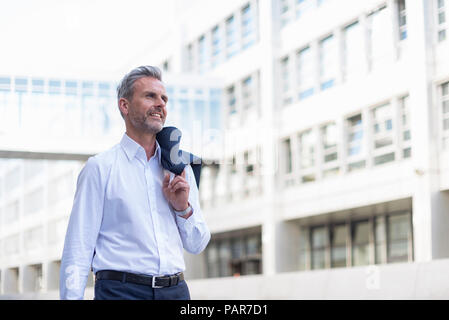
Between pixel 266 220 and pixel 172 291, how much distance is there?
23.7 m

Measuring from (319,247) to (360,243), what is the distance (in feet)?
7.45

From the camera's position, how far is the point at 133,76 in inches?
124

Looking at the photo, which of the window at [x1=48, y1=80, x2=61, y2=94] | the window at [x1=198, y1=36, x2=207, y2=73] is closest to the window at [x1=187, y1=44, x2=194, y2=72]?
the window at [x1=198, y1=36, x2=207, y2=73]

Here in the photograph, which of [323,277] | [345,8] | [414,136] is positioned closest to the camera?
[323,277]

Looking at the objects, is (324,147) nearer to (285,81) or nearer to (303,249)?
(285,81)

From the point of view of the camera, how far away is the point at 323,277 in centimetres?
1620

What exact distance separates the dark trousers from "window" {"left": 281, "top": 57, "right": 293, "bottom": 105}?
23.3 meters

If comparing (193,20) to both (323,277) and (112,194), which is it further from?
(112,194)

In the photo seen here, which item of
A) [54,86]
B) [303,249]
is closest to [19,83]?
[54,86]

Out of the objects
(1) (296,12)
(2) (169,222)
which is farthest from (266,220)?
(2) (169,222)

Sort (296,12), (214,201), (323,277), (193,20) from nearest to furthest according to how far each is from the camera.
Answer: (323,277) → (296,12) → (214,201) → (193,20)

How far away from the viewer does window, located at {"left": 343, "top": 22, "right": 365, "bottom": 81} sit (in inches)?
888

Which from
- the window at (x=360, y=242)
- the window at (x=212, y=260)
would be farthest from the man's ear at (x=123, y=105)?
the window at (x=212, y=260)

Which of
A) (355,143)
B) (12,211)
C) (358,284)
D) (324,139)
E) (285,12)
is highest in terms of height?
(285,12)
